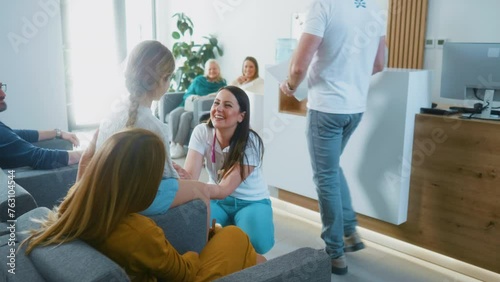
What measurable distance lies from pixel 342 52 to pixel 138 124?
1235 millimetres

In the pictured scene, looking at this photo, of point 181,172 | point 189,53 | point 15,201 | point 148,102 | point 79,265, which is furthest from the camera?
point 189,53

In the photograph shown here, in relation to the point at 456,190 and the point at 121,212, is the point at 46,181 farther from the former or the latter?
the point at 456,190

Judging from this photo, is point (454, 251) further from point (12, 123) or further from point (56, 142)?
point (12, 123)

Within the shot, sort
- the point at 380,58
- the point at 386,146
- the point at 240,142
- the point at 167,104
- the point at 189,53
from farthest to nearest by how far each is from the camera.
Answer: the point at 189,53 → the point at 167,104 → the point at 386,146 → the point at 380,58 → the point at 240,142

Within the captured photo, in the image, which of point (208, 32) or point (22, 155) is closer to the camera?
point (22, 155)

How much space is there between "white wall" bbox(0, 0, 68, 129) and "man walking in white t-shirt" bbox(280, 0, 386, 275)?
3.54 metres

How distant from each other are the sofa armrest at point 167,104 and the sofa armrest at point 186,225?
4.11m

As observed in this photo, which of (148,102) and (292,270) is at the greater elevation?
(148,102)

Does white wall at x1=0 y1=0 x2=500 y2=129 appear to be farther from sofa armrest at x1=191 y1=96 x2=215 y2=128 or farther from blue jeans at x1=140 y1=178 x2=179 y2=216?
blue jeans at x1=140 y1=178 x2=179 y2=216

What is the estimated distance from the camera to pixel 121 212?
119 centimetres

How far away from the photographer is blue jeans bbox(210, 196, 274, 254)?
213 centimetres

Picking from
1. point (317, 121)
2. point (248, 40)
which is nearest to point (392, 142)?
point (317, 121)


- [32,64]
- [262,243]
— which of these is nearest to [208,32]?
[32,64]

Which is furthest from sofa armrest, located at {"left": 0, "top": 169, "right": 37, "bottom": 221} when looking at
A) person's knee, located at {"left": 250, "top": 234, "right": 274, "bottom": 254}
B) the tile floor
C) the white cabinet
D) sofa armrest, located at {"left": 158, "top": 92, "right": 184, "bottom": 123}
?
sofa armrest, located at {"left": 158, "top": 92, "right": 184, "bottom": 123}
